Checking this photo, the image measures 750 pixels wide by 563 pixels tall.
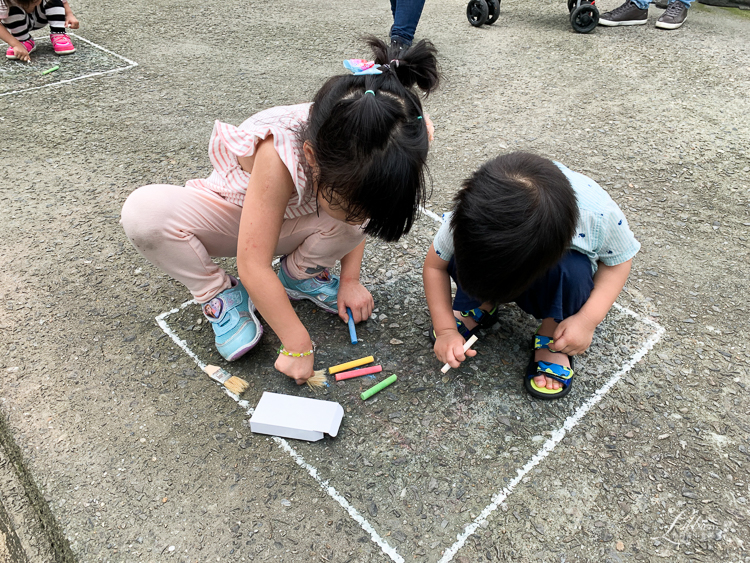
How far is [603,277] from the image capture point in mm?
1577

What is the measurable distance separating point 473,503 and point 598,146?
85.4 inches

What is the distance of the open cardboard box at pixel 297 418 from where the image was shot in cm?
148

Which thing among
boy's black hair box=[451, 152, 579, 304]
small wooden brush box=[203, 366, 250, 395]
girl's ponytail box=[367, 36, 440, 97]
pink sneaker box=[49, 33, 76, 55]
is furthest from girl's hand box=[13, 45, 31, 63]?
boy's black hair box=[451, 152, 579, 304]

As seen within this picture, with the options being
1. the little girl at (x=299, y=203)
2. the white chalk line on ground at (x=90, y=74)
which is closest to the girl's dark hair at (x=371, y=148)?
the little girl at (x=299, y=203)

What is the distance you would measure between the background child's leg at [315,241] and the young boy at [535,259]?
0.29 metres

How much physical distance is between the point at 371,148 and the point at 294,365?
0.70 metres

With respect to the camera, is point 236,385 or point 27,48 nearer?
point 236,385

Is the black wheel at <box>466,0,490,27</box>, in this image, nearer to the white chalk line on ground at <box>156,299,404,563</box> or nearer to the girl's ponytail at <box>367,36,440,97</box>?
the girl's ponytail at <box>367,36,440,97</box>

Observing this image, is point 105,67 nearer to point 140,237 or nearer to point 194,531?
point 140,237

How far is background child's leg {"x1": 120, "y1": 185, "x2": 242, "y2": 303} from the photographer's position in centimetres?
158

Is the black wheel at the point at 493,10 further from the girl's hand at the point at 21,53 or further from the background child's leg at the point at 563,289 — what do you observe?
the background child's leg at the point at 563,289

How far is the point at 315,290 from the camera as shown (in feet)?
6.23

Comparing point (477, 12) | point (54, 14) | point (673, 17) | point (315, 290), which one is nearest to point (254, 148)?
point (315, 290)

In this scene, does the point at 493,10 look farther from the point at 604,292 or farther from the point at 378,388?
the point at 378,388
